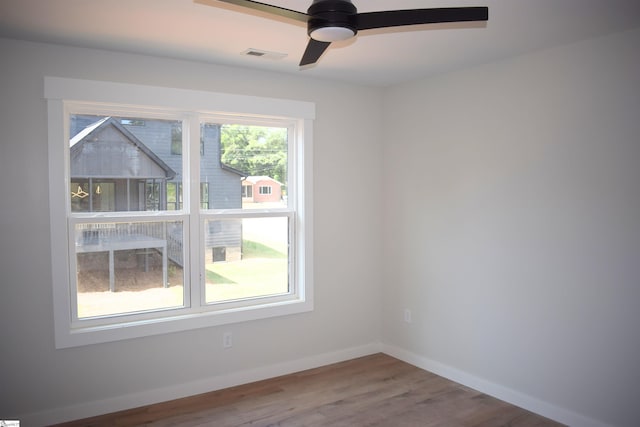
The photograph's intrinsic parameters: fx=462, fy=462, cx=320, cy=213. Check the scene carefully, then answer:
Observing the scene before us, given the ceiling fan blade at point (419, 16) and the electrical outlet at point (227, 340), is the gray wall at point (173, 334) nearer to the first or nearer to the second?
the electrical outlet at point (227, 340)

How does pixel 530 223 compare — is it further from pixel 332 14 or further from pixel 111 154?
pixel 111 154

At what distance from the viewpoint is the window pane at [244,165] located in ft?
12.4

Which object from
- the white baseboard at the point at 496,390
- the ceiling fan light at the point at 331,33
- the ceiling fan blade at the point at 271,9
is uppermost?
the ceiling fan blade at the point at 271,9

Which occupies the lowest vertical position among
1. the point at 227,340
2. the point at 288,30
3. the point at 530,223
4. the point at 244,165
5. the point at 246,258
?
the point at 227,340

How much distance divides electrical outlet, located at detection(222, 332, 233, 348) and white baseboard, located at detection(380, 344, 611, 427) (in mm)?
1600

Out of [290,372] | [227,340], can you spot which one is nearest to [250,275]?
[227,340]

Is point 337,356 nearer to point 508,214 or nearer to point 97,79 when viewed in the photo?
point 508,214

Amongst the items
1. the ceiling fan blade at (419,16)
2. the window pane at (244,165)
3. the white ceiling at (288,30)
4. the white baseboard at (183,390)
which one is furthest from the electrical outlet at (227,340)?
the ceiling fan blade at (419,16)

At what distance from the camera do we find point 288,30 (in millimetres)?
2826

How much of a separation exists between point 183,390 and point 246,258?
44.8 inches

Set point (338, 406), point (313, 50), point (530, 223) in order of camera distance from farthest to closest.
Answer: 1. point (338, 406)
2. point (530, 223)
3. point (313, 50)

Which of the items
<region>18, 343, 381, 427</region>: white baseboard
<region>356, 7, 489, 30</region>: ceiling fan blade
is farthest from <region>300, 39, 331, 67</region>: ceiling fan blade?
<region>18, 343, 381, 427</region>: white baseboard

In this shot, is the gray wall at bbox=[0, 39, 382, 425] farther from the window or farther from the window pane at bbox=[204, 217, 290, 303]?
the window pane at bbox=[204, 217, 290, 303]

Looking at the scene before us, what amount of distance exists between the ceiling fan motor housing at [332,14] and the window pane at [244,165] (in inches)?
86.0
